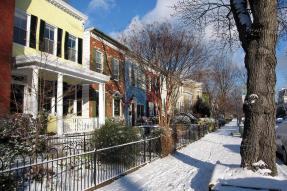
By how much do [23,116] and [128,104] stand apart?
19.5 m

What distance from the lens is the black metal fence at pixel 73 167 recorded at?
6939 millimetres

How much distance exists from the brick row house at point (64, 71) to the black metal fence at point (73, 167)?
242 centimetres

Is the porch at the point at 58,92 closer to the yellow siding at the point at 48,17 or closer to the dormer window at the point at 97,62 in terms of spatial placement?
the yellow siding at the point at 48,17

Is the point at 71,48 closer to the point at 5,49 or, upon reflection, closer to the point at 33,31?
the point at 33,31

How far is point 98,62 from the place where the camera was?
26.2m

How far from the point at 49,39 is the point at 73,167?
43.2 feet

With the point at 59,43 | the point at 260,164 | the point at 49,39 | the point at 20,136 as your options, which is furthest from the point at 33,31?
the point at 260,164

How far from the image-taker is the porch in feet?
50.3

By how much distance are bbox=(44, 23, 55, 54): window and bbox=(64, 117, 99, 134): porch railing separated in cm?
403

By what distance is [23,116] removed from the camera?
12.0 m

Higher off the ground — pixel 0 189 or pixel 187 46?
pixel 187 46

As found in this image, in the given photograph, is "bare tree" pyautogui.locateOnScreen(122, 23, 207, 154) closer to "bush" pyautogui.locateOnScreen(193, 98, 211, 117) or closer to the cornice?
the cornice

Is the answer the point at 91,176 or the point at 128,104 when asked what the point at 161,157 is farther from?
the point at 128,104

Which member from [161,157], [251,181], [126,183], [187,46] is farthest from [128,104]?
[251,181]
